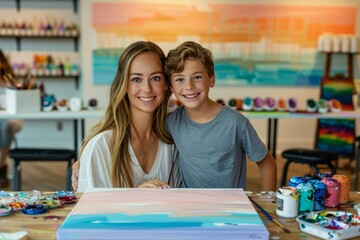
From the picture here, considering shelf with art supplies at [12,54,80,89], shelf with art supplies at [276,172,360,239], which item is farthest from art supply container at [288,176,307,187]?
shelf with art supplies at [12,54,80,89]

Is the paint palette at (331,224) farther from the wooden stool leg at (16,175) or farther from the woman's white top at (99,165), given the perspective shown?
the wooden stool leg at (16,175)

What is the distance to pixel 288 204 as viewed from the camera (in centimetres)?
137

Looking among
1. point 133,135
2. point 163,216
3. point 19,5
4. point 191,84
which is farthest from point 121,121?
point 19,5

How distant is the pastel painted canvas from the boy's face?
503 mm

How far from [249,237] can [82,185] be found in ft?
2.76

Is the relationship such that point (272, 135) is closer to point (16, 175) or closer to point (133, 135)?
point (16, 175)

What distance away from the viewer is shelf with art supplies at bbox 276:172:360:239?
1.24 m

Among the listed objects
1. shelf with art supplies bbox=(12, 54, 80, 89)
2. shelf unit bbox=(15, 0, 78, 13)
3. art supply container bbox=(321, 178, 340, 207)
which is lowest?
art supply container bbox=(321, 178, 340, 207)

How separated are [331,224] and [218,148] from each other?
67 centimetres

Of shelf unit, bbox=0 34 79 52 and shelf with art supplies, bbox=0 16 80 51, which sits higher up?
shelf with art supplies, bbox=0 16 80 51

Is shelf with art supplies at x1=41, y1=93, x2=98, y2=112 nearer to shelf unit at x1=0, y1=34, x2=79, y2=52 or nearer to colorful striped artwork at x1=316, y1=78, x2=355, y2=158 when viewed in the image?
shelf unit at x1=0, y1=34, x2=79, y2=52

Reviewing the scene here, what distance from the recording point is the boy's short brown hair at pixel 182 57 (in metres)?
Answer: 1.86

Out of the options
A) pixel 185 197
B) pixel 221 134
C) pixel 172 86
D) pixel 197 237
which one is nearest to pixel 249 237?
pixel 197 237

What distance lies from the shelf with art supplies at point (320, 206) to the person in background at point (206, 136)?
1.13 ft
